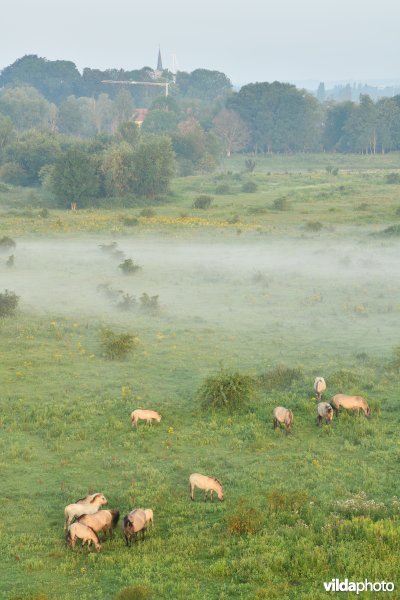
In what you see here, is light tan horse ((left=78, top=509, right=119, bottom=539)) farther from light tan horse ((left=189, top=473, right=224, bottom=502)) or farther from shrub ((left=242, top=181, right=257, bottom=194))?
shrub ((left=242, top=181, right=257, bottom=194))

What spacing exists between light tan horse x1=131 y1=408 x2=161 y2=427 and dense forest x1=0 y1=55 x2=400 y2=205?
55808mm

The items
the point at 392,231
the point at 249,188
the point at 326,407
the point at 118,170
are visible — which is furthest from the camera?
the point at 249,188

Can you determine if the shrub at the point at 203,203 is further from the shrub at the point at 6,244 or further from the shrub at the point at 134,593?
the shrub at the point at 134,593

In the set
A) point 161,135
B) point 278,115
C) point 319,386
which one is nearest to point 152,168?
point 161,135

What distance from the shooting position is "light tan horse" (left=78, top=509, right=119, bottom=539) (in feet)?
48.0

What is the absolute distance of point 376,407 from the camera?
22750mm

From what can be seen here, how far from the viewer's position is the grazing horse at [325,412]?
21.2 m

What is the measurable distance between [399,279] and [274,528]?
31.0 metres

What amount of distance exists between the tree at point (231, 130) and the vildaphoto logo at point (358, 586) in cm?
13084

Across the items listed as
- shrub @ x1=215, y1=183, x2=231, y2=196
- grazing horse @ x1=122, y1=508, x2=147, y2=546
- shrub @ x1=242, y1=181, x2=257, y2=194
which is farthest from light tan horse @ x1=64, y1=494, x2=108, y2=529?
shrub @ x1=242, y1=181, x2=257, y2=194

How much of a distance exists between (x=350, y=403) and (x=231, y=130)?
123m

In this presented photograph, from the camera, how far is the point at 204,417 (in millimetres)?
22734

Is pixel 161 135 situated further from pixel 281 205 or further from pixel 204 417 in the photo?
pixel 204 417

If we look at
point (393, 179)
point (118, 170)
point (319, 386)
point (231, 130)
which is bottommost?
point (319, 386)
